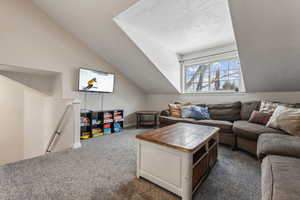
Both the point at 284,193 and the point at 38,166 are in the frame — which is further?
the point at 38,166

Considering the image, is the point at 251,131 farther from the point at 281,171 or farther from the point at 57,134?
the point at 57,134

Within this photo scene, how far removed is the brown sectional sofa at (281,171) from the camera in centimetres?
71

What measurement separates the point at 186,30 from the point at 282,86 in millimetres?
2252

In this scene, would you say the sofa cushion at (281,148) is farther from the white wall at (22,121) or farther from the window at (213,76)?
the white wall at (22,121)

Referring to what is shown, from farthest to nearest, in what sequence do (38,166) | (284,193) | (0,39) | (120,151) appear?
(120,151) < (0,39) < (38,166) < (284,193)

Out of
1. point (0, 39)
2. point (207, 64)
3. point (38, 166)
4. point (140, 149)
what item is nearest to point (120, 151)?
point (140, 149)

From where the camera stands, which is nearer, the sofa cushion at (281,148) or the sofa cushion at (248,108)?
the sofa cushion at (281,148)

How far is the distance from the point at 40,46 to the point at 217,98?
4.18 m

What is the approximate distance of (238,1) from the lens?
153cm

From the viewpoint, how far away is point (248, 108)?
2.76 meters

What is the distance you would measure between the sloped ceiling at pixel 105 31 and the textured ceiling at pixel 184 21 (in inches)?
10.2

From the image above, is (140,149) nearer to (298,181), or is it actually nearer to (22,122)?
(298,181)

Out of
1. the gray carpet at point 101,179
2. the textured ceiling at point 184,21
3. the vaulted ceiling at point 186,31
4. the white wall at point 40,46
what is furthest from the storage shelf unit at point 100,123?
the textured ceiling at point 184,21

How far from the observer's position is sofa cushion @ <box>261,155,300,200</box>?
2.27 ft
